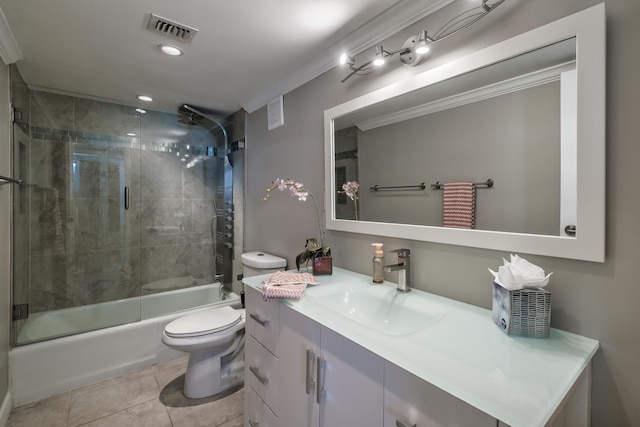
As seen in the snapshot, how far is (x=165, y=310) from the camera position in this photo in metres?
2.79

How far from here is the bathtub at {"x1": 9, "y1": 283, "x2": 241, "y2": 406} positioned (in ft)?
6.36

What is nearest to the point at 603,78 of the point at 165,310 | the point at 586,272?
the point at 586,272

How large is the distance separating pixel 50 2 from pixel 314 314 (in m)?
1.92

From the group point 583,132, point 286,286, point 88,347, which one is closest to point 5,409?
point 88,347

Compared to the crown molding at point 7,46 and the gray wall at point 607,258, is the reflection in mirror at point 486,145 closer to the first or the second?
the gray wall at point 607,258

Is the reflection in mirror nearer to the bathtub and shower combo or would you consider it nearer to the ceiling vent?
the ceiling vent

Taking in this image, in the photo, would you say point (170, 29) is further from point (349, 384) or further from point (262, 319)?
point (349, 384)

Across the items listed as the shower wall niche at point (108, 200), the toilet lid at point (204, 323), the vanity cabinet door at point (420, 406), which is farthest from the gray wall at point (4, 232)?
the vanity cabinet door at point (420, 406)

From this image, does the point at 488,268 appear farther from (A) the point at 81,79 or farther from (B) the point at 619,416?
(A) the point at 81,79

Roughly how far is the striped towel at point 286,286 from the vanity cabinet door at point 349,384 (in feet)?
0.91

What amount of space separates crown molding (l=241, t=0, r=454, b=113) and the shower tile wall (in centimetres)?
148

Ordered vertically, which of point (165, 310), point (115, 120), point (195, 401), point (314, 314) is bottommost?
point (195, 401)

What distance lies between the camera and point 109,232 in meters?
2.73

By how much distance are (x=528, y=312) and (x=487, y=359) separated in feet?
0.78
